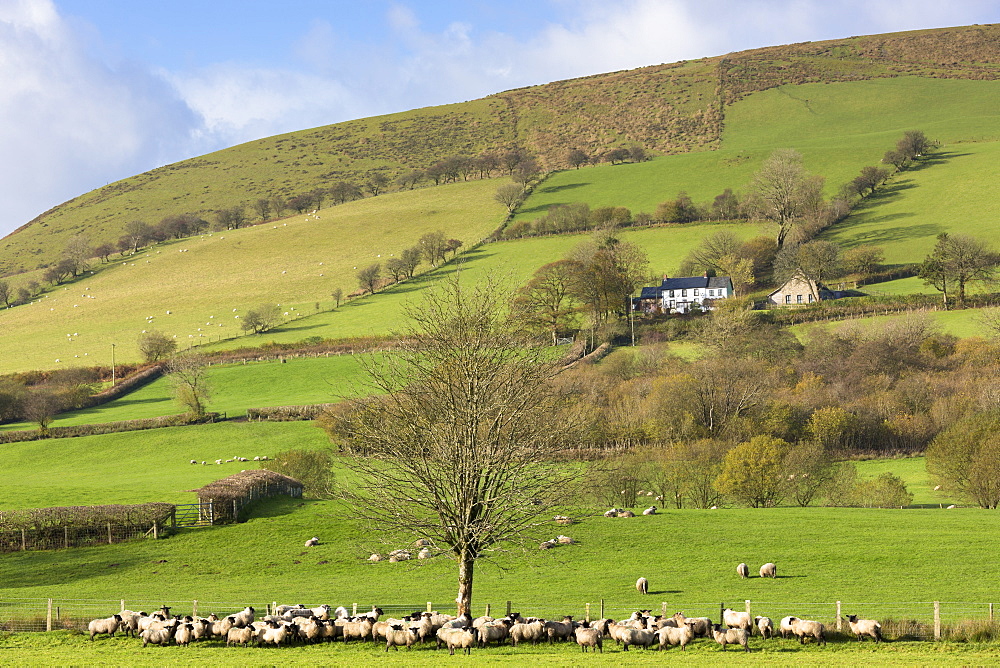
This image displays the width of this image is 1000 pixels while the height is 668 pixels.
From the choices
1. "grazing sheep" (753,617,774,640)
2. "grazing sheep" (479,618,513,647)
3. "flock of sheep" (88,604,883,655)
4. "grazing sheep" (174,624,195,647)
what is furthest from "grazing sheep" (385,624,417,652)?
"grazing sheep" (753,617,774,640)

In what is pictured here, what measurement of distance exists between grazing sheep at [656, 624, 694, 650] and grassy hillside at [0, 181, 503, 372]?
303 ft

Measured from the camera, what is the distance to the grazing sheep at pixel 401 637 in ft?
92.7

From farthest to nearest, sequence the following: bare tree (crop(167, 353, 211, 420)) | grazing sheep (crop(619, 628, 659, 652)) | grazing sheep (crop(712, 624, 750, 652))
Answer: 1. bare tree (crop(167, 353, 211, 420))
2. grazing sheep (crop(619, 628, 659, 652))
3. grazing sheep (crop(712, 624, 750, 652))

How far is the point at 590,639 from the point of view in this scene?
27422mm

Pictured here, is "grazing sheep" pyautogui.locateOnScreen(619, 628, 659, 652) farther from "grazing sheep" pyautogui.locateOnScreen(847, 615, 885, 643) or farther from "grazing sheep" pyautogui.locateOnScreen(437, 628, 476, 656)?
"grazing sheep" pyautogui.locateOnScreen(847, 615, 885, 643)

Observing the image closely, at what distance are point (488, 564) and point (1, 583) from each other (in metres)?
22.8

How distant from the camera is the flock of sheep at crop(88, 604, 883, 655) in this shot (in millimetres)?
27406

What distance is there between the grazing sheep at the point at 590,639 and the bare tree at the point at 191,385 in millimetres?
69660

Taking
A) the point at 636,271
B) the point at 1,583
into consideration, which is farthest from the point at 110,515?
the point at 636,271

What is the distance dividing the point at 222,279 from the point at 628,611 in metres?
139

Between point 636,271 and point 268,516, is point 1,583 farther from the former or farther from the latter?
point 636,271

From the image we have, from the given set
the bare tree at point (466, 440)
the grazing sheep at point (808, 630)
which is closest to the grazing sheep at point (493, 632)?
the bare tree at point (466, 440)

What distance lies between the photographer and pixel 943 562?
3841 centimetres

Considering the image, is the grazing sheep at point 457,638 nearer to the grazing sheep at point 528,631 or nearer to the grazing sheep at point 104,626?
the grazing sheep at point 528,631
